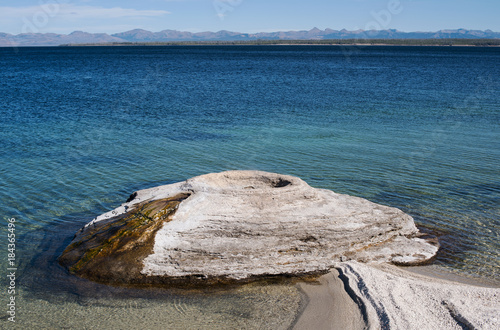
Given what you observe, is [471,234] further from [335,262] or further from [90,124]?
[90,124]

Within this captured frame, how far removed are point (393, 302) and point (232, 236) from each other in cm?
372

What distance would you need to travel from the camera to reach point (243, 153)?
1948 cm

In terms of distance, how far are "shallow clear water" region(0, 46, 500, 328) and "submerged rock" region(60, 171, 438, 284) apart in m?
0.66

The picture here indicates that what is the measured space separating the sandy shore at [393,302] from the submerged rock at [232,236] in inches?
28.7

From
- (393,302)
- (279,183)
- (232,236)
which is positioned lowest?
(393,302)

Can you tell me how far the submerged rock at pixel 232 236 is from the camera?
949 centimetres

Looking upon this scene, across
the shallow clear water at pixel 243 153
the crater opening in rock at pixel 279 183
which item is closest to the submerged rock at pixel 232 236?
the crater opening in rock at pixel 279 183

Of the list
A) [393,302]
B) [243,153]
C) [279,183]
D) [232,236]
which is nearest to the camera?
[393,302]

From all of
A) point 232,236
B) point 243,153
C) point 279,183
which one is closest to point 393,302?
point 232,236

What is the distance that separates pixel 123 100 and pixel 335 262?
27531 millimetres

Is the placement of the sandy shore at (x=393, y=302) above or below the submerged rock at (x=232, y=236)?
below

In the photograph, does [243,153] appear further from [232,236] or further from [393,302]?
[393,302]

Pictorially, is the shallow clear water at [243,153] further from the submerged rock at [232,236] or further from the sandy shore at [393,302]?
the sandy shore at [393,302]

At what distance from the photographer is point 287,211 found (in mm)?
10547
